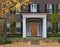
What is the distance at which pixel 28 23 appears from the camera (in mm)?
46344

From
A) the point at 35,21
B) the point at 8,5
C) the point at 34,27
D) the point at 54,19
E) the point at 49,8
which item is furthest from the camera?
the point at 34,27

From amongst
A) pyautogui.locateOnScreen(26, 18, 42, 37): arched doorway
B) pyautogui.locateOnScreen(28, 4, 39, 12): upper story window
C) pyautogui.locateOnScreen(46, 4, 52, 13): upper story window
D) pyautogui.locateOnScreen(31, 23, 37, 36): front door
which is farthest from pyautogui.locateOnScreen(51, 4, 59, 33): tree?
pyautogui.locateOnScreen(31, 23, 37, 36): front door

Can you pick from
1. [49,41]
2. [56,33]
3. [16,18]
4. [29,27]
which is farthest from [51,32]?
[49,41]

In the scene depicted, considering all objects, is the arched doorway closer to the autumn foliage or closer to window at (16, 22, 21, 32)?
window at (16, 22, 21, 32)

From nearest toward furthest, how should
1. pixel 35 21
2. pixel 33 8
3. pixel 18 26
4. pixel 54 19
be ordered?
pixel 54 19, pixel 33 8, pixel 18 26, pixel 35 21

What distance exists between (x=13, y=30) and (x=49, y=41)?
1784 centimetres

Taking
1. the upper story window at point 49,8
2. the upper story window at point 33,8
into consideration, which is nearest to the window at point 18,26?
the upper story window at point 33,8

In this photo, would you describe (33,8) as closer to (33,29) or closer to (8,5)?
(33,29)

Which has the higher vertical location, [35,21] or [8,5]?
[8,5]

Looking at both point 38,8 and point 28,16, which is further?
point 38,8

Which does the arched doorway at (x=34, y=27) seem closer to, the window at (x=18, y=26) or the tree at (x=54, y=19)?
the window at (x=18, y=26)

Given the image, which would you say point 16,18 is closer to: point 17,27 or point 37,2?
point 17,27

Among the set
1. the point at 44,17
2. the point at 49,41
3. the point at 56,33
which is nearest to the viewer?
the point at 49,41

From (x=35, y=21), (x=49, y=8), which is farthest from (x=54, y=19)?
(x=35, y=21)
